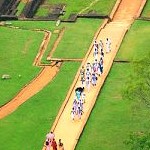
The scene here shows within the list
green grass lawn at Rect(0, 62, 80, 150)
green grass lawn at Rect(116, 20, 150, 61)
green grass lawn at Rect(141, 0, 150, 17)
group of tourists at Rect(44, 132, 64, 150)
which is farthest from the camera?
green grass lawn at Rect(141, 0, 150, 17)

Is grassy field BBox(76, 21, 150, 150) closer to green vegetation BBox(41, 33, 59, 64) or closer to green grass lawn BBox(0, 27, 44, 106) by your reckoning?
green vegetation BBox(41, 33, 59, 64)

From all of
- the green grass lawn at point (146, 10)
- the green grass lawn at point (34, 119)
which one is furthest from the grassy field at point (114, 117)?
the green grass lawn at point (146, 10)

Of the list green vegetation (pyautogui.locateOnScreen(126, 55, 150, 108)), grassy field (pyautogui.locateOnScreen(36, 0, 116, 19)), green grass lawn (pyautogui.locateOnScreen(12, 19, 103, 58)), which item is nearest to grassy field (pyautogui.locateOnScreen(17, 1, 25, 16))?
grassy field (pyautogui.locateOnScreen(36, 0, 116, 19))

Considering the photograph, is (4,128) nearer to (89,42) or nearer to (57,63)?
(57,63)

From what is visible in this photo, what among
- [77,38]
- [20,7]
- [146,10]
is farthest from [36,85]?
[20,7]

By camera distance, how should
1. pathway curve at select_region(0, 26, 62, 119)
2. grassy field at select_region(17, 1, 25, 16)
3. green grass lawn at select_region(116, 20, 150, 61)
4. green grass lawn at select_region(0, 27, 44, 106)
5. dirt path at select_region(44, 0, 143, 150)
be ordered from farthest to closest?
1. grassy field at select_region(17, 1, 25, 16)
2. green grass lawn at select_region(116, 20, 150, 61)
3. green grass lawn at select_region(0, 27, 44, 106)
4. pathway curve at select_region(0, 26, 62, 119)
5. dirt path at select_region(44, 0, 143, 150)

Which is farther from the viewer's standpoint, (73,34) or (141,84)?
(73,34)

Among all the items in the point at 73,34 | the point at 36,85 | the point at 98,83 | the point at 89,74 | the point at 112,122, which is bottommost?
the point at 112,122

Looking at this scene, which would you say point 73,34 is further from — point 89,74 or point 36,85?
point 89,74

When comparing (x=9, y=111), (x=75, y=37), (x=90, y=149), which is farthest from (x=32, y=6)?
(x=90, y=149)
